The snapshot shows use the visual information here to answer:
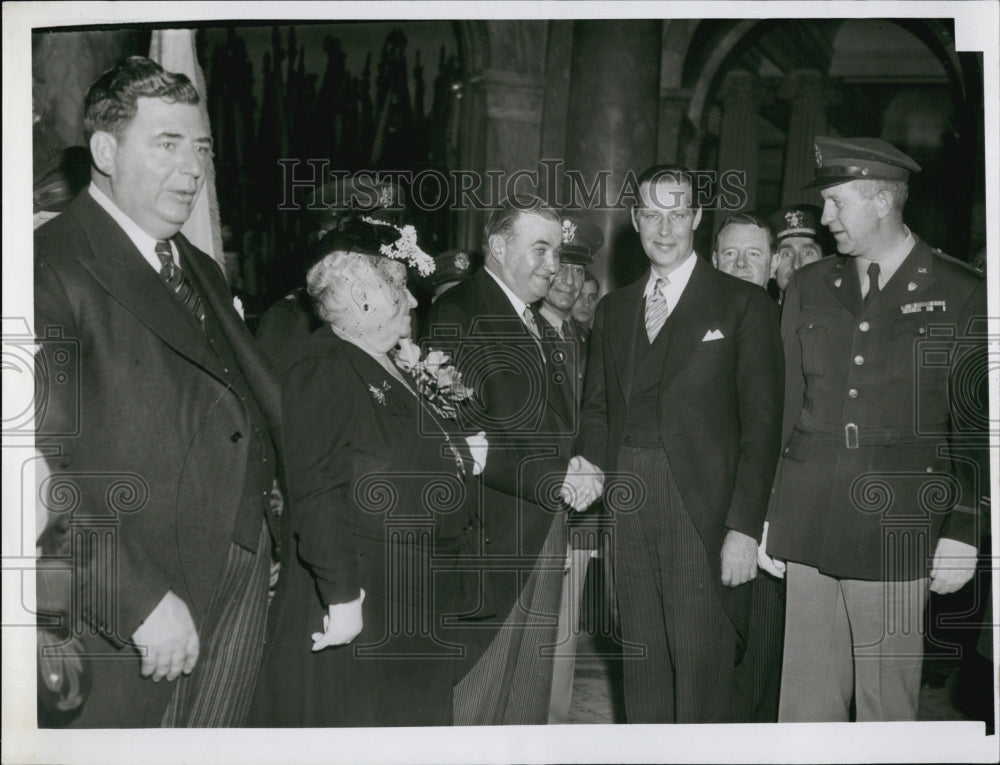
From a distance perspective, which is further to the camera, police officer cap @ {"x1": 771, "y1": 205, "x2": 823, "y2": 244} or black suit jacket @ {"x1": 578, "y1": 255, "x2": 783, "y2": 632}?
police officer cap @ {"x1": 771, "y1": 205, "x2": 823, "y2": 244}

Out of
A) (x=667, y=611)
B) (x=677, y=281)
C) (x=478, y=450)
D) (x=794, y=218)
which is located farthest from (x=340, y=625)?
(x=794, y=218)

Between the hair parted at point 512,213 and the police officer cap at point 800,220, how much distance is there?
3.12 ft

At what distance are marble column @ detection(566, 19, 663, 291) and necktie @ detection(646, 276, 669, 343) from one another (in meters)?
0.11

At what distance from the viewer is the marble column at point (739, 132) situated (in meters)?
4.43

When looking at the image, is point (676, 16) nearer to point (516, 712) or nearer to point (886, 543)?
point (886, 543)

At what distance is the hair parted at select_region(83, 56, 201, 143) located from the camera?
4.21 m

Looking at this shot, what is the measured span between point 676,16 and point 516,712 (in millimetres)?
3015

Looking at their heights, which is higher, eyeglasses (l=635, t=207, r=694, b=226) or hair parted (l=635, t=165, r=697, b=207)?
hair parted (l=635, t=165, r=697, b=207)

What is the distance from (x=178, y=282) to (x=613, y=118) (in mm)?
1952

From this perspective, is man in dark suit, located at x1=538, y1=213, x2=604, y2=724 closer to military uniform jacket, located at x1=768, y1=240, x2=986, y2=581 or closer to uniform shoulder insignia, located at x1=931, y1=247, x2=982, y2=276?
military uniform jacket, located at x1=768, y1=240, x2=986, y2=581

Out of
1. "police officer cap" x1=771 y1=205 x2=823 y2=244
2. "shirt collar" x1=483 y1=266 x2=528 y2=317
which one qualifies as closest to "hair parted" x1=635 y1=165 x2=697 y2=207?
"police officer cap" x1=771 y1=205 x2=823 y2=244

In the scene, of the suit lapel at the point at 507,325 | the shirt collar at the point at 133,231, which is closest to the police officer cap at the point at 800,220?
the suit lapel at the point at 507,325

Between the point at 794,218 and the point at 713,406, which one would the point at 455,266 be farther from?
the point at 794,218

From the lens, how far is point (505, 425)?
14.1 ft
